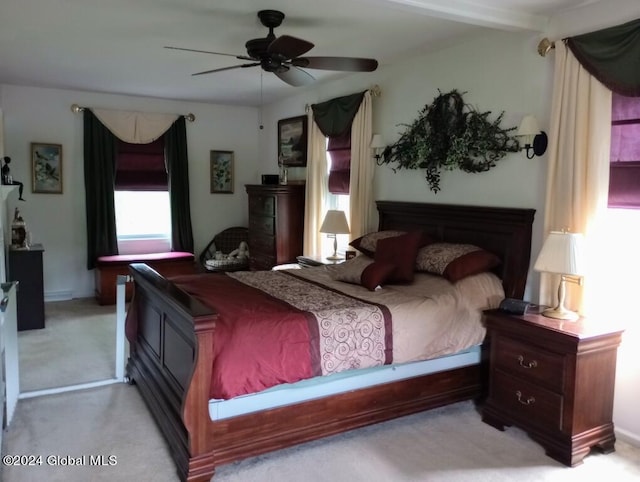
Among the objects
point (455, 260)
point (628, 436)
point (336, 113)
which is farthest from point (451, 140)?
point (628, 436)

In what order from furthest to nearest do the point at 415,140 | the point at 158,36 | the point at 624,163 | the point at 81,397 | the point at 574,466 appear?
the point at 415,140 → the point at 158,36 → the point at 81,397 → the point at 624,163 → the point at 574,466

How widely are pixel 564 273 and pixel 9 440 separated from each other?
3.18 metres

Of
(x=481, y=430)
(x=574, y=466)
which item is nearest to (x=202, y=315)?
(x=481, y=430)

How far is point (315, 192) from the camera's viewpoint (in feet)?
18.4

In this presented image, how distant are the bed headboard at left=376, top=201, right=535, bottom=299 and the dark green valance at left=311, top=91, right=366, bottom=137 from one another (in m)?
1.12

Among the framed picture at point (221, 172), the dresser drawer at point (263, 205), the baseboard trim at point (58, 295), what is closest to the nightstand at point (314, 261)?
the dresser drawer at point (263, 205)

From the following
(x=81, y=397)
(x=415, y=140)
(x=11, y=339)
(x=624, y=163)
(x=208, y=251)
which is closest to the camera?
(x=624, y=163)

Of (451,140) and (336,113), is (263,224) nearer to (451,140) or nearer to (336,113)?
(336,113)

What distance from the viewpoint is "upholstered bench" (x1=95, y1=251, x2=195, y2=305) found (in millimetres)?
5883

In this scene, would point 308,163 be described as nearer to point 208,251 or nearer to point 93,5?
point 208,251

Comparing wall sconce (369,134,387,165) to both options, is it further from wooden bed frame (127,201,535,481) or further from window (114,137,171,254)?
window (114,137,171,254)

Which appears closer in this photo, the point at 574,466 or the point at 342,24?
the point at 574,466

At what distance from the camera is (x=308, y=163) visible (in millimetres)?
5730

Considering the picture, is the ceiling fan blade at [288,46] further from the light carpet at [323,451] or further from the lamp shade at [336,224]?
the light carpet at [323,451]
